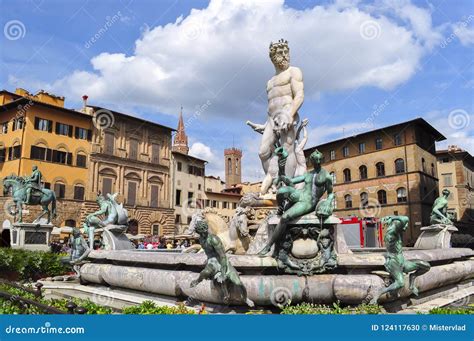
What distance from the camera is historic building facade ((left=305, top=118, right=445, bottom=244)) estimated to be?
144 ft

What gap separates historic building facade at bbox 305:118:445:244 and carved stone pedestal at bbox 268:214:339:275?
38.0 meters

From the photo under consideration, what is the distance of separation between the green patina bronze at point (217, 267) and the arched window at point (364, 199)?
44.3 m

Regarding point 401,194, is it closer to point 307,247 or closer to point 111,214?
point 111,214

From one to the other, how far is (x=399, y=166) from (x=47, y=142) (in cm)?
3568

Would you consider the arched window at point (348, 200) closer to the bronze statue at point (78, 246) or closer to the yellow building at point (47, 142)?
the yellow building at point (47, 142)

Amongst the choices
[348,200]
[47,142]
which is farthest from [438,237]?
[348,200]

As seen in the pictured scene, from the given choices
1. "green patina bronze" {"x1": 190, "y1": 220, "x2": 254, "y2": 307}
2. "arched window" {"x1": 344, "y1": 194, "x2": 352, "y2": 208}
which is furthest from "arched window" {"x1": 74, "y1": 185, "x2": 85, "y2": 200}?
"green patina bronze" {"x1": 190, "y1": 220, "x2": 254, "y2": 307}

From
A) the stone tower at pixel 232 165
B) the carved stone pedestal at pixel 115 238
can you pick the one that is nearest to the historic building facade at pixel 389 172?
the carved stone pedestal at pixel 115 238

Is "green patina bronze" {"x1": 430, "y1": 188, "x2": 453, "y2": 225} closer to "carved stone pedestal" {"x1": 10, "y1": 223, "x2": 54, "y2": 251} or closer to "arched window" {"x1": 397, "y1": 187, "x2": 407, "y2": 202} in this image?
"carved stone pedestal" {"x1": 10, "y1": 223, "x2": 54, "y2": 251}

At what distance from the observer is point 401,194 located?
1770 inches

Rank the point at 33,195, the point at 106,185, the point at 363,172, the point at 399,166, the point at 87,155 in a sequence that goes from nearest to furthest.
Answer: the point at 33,195, the point at 87,155, the point at 106,185, the point at 399,166, the point at 363,172

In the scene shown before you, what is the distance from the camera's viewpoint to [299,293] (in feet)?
17.7


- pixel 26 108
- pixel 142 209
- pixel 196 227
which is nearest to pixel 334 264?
pixel 196 227

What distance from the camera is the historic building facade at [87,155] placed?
3656cm
